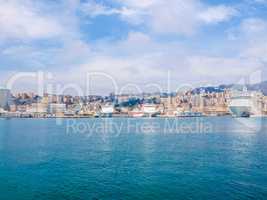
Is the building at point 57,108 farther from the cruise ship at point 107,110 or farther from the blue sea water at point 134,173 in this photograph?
the blue sea water at point 134,173

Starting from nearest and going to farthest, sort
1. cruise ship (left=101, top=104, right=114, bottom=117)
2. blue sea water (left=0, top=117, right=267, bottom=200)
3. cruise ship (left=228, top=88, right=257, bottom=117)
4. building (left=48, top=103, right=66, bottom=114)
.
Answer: blue sea water (left=0, top=117, right=267, bottom=200) < cruise ship (left=228, top=88, right=257, bottom=117) < cruise ship (left=101, top=104, right=114, bottom=117) < building (left=48, top=103, right=66, bottom=114)

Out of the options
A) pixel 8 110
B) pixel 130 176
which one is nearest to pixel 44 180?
pixel 130 176

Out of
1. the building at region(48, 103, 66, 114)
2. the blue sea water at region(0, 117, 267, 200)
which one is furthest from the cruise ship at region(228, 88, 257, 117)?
the blue sea water at region(0, 117, 267, 200)

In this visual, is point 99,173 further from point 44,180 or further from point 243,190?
point 243,190

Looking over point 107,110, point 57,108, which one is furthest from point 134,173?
point 57,108

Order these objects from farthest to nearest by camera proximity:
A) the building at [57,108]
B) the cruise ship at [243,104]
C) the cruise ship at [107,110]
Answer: the building at [57,108], the cruise ship at [107,110], the cruise ship at [243,104]

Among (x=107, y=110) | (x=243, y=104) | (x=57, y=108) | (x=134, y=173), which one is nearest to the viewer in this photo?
(x=134, y=173)

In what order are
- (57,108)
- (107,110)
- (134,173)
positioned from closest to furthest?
(134,173) < (107,110) < (57,108)

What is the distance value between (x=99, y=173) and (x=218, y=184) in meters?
8.72

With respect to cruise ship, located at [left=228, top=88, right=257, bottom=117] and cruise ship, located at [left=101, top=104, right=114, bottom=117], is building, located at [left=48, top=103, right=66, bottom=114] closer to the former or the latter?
cruise ship, located at [left=101, top=104, right=114, bottom=117]

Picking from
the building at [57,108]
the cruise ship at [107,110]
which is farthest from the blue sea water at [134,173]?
the building at [57,108]

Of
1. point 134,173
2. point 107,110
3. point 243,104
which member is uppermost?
point 243,104

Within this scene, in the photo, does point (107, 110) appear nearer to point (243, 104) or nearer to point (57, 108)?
point (57, 108)

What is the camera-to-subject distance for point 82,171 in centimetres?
2483
